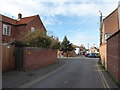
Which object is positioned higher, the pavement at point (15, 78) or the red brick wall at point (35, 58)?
the red brick wall at point (35, 58)

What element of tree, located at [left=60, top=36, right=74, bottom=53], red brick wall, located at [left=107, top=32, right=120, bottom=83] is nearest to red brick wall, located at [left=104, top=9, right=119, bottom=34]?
red brick wall, located at [left=107, top=32, right=120, bottom=83]

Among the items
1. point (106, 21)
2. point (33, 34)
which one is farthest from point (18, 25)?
point (106, 21)

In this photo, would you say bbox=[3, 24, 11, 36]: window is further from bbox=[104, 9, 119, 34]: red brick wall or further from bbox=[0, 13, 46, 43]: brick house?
bbox=[104, 9, 119, 34]: red brick wall

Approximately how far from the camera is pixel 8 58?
10.2 m

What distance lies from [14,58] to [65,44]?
31294mm

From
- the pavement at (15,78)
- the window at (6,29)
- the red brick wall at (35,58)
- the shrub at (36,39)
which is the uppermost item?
the window at (6,29)

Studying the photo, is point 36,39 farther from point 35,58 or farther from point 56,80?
point 56,80

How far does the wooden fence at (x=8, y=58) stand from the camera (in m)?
9.64

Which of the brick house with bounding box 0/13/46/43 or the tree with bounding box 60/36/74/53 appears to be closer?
the brick house with bounding box 0/13/46/43

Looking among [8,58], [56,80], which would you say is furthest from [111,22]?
[8,58]

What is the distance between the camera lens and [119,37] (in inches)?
271

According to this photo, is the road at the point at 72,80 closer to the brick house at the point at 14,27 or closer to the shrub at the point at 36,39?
the shrub at the point at 36,39

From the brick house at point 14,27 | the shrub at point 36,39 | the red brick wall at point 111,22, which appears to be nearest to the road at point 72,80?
the shrub at point 36,39

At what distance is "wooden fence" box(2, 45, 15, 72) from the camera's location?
9.64m
